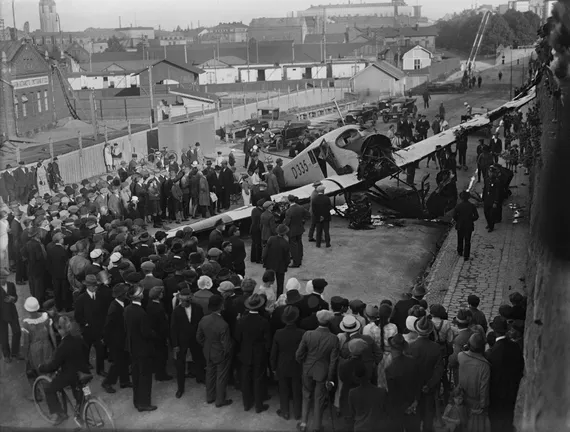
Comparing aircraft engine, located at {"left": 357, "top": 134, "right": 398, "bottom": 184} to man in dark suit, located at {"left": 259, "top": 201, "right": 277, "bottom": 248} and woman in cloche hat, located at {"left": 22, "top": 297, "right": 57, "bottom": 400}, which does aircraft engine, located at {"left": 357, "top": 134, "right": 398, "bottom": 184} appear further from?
woman in cloche hat, located at {"left": 22, "top": 297, "right": 57, "bottom": 400}

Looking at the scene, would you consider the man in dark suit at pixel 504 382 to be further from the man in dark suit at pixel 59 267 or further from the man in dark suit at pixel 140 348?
the man in dark suit at pixel 59 267

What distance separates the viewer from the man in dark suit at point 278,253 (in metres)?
11.4

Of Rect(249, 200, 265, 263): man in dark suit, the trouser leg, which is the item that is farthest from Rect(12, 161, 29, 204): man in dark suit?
the trouser leg

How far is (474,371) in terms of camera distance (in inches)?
256

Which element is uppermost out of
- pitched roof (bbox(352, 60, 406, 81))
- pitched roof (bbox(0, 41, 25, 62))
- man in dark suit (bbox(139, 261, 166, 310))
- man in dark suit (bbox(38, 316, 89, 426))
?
pitched roof (bbox(0, 41, 25, 62))

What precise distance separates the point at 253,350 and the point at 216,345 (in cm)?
42

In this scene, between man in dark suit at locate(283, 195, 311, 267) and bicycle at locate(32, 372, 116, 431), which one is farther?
man in dark suit at locate(283, 195, 311, 267)

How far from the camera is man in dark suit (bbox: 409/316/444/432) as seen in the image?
6809 mm

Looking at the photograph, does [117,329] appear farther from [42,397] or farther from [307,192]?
[307,192]

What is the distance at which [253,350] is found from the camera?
780 centimetres

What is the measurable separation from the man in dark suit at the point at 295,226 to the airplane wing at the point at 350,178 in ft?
6.22

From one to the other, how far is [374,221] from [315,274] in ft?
13.1

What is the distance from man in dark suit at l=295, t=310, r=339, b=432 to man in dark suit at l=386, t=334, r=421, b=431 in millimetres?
701

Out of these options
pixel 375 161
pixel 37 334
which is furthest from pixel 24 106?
pixel 37 334
